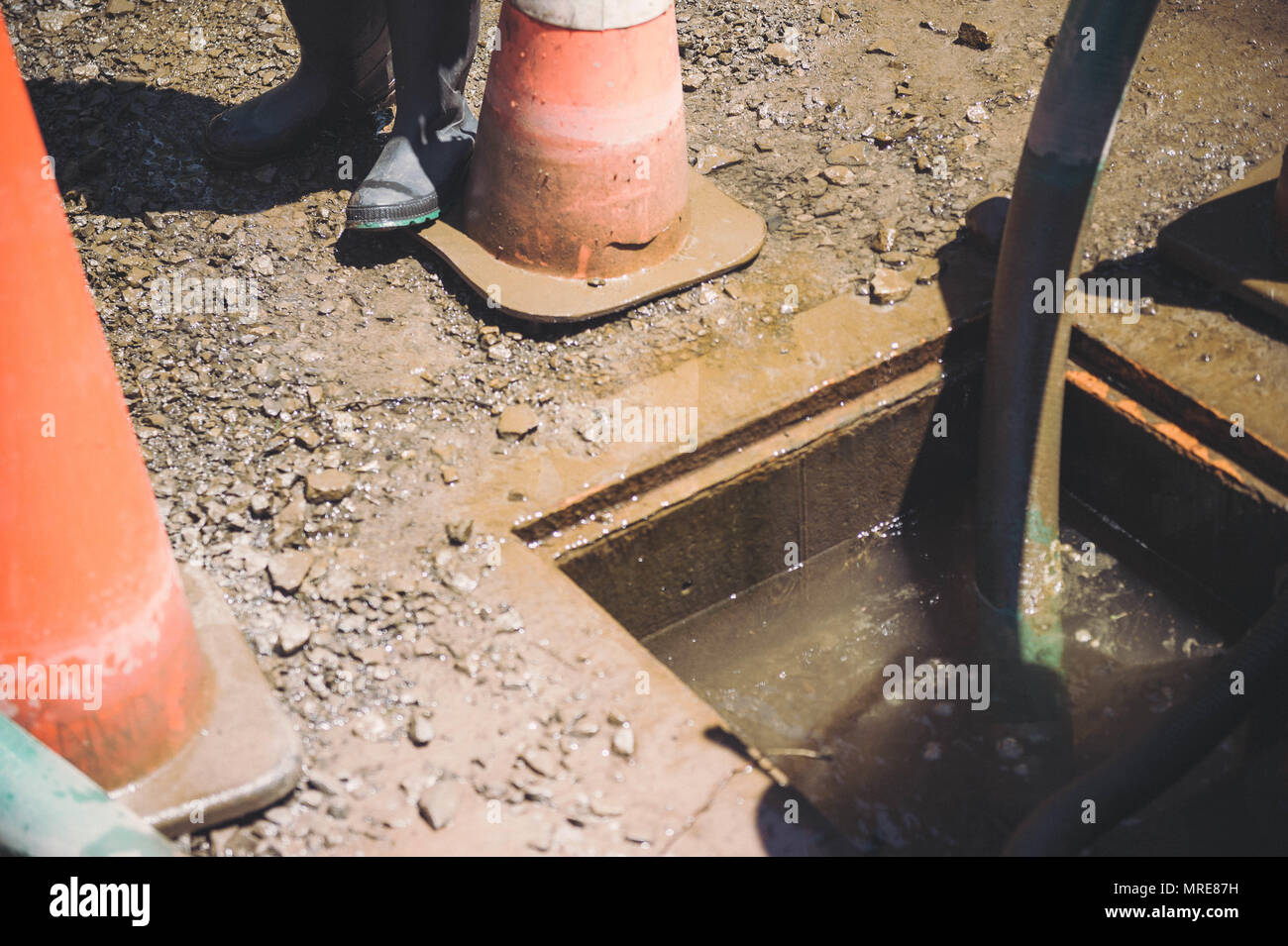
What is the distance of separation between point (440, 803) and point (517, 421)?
3.20ft

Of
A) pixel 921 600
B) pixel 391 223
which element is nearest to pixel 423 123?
pixel 391 223

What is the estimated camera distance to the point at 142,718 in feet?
6.05

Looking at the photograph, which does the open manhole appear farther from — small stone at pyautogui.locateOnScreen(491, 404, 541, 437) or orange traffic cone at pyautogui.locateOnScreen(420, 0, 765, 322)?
orange traffic cone at pyautogui.locateOnScreen(420, 0, 765, 322)

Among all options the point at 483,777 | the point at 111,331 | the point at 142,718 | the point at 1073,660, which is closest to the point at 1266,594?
the point at 1073,660

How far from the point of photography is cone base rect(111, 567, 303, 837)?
183 cm

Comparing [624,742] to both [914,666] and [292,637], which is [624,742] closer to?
[292,637]

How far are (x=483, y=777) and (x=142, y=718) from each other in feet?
1.86

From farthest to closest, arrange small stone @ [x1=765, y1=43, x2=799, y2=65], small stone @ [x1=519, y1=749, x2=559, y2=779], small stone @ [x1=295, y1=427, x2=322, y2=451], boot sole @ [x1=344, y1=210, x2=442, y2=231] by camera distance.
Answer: small stone @ [x1=765, y1=43, x2=799, y2=65], boot sole @ [x1=344, y1=210, x2=442, y2=231], small stone @ [x1=295, y1=427, x2=322, y2=451], small stone @ [x1=519, y1=749, x2=559, y2=779]

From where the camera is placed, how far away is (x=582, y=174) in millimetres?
2752

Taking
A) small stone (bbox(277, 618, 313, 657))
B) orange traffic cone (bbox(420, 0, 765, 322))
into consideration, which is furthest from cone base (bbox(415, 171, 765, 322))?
small stone (bbox(277, 618, 313, 657))

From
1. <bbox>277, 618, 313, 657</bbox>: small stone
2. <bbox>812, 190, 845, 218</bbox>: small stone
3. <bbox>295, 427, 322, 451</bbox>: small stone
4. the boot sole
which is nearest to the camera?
<bbox>277, 618, 313, 657</bbox>: small stone

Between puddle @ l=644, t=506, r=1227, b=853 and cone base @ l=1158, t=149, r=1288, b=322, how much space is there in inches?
27.6

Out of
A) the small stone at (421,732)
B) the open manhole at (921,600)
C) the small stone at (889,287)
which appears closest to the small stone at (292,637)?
the small stone at (421,732)
